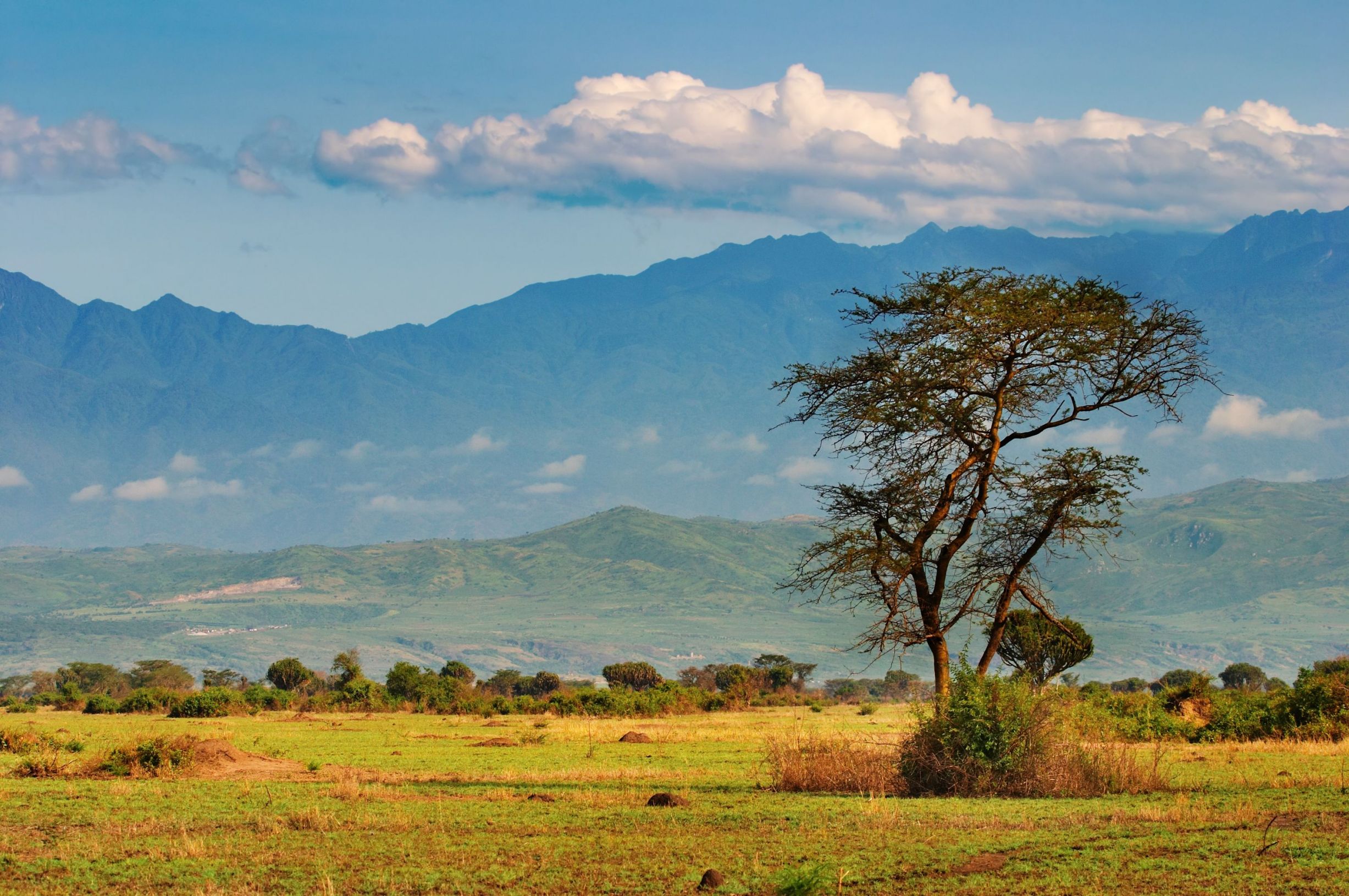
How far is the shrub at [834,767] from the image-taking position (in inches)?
906

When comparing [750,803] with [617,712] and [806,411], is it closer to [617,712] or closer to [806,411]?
[806,411]

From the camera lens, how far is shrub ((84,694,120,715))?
65000 millimetres

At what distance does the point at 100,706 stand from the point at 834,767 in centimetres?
5211

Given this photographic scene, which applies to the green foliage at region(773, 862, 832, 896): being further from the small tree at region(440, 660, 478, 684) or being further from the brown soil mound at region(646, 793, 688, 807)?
the small tree at region(440, 660, 478, 684)

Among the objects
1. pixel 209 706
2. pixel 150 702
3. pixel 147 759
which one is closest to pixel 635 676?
pixel 150 702

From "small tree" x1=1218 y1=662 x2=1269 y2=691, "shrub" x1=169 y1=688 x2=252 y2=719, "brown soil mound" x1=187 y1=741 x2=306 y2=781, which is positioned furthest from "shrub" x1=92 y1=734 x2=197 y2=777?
"small tree" x1=1218 y1=662 x2=1269 y2=691

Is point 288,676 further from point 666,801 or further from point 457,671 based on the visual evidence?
point 666,801

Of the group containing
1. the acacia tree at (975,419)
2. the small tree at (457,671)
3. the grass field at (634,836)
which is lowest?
the small tree at (457,671)

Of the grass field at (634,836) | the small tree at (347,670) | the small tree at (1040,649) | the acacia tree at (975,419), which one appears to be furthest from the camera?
the small tree at (347,670)

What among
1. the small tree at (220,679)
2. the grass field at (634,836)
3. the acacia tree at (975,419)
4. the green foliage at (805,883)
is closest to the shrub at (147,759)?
the grass field at (634,836)

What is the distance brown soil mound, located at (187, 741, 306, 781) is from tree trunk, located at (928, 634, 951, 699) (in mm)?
12894

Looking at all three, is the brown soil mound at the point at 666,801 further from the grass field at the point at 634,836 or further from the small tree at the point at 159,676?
the small tree at the point at 159,676

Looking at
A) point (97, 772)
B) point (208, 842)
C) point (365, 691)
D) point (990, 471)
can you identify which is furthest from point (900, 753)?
point (365, 691)

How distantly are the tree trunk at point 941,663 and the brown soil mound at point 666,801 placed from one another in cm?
461
